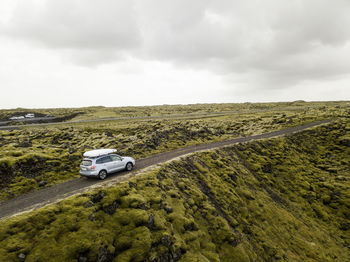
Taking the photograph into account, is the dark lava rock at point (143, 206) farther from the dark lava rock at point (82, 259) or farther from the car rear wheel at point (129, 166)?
the car rear wheel at point (129, 166)

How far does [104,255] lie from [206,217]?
8.40 metres

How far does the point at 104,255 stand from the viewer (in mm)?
10031

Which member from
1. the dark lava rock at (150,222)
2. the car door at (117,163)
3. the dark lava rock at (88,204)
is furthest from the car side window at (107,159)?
the dark lava rock at (150,222)

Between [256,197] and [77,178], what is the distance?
20.2 meters

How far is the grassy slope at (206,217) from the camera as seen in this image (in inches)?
406

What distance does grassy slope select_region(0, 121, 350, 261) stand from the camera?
10312mm

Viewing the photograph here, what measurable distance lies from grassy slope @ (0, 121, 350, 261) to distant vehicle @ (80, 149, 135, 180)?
386 centimetres

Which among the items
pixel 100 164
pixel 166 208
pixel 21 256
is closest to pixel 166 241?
pixel 166 208

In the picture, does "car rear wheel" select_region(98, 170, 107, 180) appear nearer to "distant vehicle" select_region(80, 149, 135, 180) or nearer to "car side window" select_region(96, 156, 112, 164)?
Result: "distant vehicle" select_region(80, 149, 135, 180)

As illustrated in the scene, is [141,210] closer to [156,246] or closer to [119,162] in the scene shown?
[156,246]

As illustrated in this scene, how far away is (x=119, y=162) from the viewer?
19.3m

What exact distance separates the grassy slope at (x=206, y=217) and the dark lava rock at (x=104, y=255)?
47mm

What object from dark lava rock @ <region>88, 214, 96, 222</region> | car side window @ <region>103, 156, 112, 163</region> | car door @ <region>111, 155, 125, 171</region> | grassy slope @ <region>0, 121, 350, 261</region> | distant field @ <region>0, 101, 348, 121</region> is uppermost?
distant field @ <region>0, 101, 348, 121</region>

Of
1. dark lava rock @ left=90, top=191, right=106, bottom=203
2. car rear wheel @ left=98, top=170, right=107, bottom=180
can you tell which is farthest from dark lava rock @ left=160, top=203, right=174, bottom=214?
car rear wheel @ left=98, top=170, right=107, bottom=180
